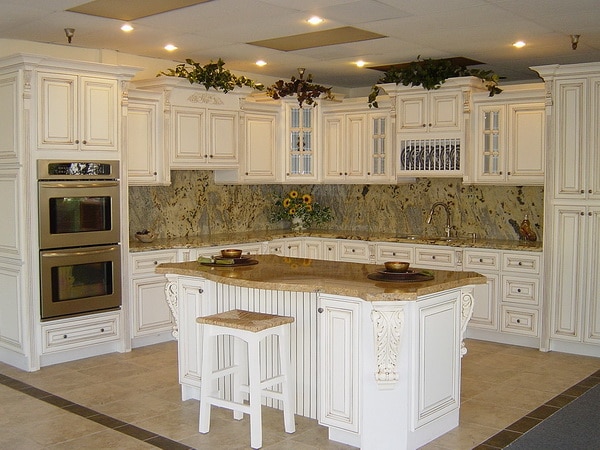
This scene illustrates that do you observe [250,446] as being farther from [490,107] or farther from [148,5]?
[490,107]

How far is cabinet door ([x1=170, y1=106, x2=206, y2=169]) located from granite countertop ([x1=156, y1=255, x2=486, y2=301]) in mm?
2054

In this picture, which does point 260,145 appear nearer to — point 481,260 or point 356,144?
point 356,144

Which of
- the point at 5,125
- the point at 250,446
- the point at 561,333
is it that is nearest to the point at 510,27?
the point at 561,333

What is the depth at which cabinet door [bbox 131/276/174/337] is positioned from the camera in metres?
6.41

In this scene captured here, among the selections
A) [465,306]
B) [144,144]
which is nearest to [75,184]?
[144,144]

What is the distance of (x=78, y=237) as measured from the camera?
5.91m

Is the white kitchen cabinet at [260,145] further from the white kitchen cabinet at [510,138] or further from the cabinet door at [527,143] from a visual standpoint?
the cabinet door at [527,143]

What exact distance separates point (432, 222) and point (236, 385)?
3.89m

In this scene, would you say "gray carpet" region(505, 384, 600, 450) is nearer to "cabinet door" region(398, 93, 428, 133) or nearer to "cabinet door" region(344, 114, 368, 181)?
"cabinet door" region(398, 93, 428, 133)

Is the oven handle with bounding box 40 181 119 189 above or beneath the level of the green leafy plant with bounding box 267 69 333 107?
beneath

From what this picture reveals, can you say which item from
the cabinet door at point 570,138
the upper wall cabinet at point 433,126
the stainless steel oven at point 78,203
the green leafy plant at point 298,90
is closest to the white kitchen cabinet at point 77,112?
the stainless steel oven at point 78,203

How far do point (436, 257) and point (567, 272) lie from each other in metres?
1.27

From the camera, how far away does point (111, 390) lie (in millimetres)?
5246

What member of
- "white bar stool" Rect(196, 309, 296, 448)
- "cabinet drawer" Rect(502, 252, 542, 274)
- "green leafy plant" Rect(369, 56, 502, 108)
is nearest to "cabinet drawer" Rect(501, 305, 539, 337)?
"cabinet drawer" Rect(502, 252, 542, 274)
